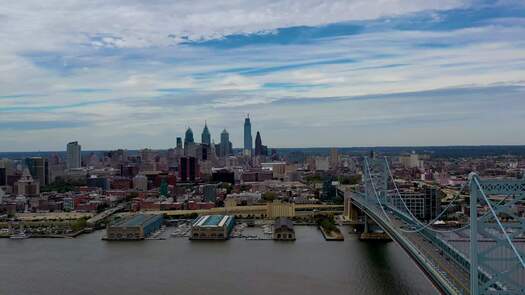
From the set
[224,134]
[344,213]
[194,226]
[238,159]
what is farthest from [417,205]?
[224,134]

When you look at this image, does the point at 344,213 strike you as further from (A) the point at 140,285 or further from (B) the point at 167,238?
(A) the point at 140,285

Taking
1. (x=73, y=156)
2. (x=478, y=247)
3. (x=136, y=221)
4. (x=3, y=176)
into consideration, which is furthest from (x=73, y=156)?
(x=478, y=247)

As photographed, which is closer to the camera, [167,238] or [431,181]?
[167,238]

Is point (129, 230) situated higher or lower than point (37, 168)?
lower

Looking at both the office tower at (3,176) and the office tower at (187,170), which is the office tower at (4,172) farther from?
the office tower at (187,170)

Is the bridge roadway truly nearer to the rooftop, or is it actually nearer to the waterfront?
the waterfront

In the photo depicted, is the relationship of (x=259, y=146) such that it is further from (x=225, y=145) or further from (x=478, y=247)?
(x=478, y=247)
